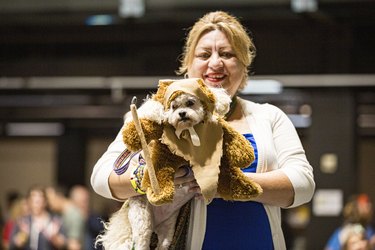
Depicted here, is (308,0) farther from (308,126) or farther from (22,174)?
(22,174)

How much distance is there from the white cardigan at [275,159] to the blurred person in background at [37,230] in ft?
17.0

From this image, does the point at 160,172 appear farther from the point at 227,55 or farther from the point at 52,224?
the point at 52,224

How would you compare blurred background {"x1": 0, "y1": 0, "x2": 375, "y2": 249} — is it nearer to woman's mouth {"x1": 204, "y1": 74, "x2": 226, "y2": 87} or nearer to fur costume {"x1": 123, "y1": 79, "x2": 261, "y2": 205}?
woman's mouth {"x1": 204, "y1": 74, "x2": 226, "y2": 87}

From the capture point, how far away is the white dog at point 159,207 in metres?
1.83

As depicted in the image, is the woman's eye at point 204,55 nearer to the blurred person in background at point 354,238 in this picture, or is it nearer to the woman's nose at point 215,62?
the woman's nose at point 215,62

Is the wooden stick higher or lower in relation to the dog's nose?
lower

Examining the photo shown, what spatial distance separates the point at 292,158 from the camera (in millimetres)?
2053

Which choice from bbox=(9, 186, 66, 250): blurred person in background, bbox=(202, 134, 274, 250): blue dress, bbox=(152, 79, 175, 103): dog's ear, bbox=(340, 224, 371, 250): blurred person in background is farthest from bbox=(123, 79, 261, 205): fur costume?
bbox=(9, 186, 66, 250): blurred person in background

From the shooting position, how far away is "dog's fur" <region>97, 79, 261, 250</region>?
1828mm

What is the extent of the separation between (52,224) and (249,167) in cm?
558

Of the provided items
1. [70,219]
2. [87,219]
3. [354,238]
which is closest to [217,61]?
[354,238]

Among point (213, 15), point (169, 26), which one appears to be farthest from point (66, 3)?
point (213, 15)

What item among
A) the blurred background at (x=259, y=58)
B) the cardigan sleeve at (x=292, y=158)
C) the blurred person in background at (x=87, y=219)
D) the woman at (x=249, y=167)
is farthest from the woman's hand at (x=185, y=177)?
the blurred person in background at (x=87, y=219)

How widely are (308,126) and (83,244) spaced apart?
259cm
